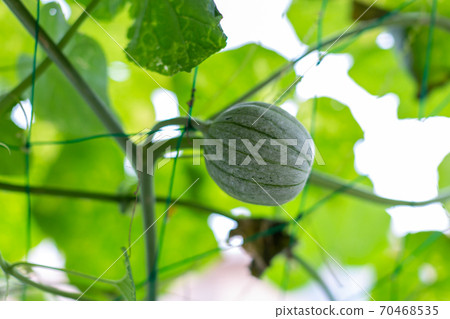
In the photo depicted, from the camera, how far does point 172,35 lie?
0.62m

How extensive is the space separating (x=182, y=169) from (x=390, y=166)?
52 cm

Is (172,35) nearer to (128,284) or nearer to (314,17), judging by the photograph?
(128,284)

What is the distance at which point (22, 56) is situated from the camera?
3.20 ft

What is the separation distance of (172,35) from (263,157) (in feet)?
0.71

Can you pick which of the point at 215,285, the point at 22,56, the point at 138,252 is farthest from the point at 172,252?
the point at 215,285

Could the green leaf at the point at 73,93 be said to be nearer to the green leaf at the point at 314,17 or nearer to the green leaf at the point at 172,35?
the green leaf at the point at 172,35

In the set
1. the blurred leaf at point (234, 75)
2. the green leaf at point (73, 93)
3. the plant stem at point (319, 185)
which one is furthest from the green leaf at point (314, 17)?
the green leaf at point (73, 93)

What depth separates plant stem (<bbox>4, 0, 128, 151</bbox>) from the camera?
0.65m

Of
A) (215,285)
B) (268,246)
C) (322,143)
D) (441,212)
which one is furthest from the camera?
(215,285)

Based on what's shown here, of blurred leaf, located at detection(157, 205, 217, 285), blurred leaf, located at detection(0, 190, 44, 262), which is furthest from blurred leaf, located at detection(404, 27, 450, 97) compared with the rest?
blurred leaf, located at detection(0, 190, 44, 262)

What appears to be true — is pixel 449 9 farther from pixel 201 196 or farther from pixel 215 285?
pixel 215 285

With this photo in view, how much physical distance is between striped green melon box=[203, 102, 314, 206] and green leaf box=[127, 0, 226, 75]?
0.10m

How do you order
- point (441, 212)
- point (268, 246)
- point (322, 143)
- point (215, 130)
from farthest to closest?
point (322, 143)
point (441, 212)
point (268, 246)
point (215, 130)

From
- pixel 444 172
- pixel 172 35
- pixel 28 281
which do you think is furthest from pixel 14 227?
pixel 444 172
